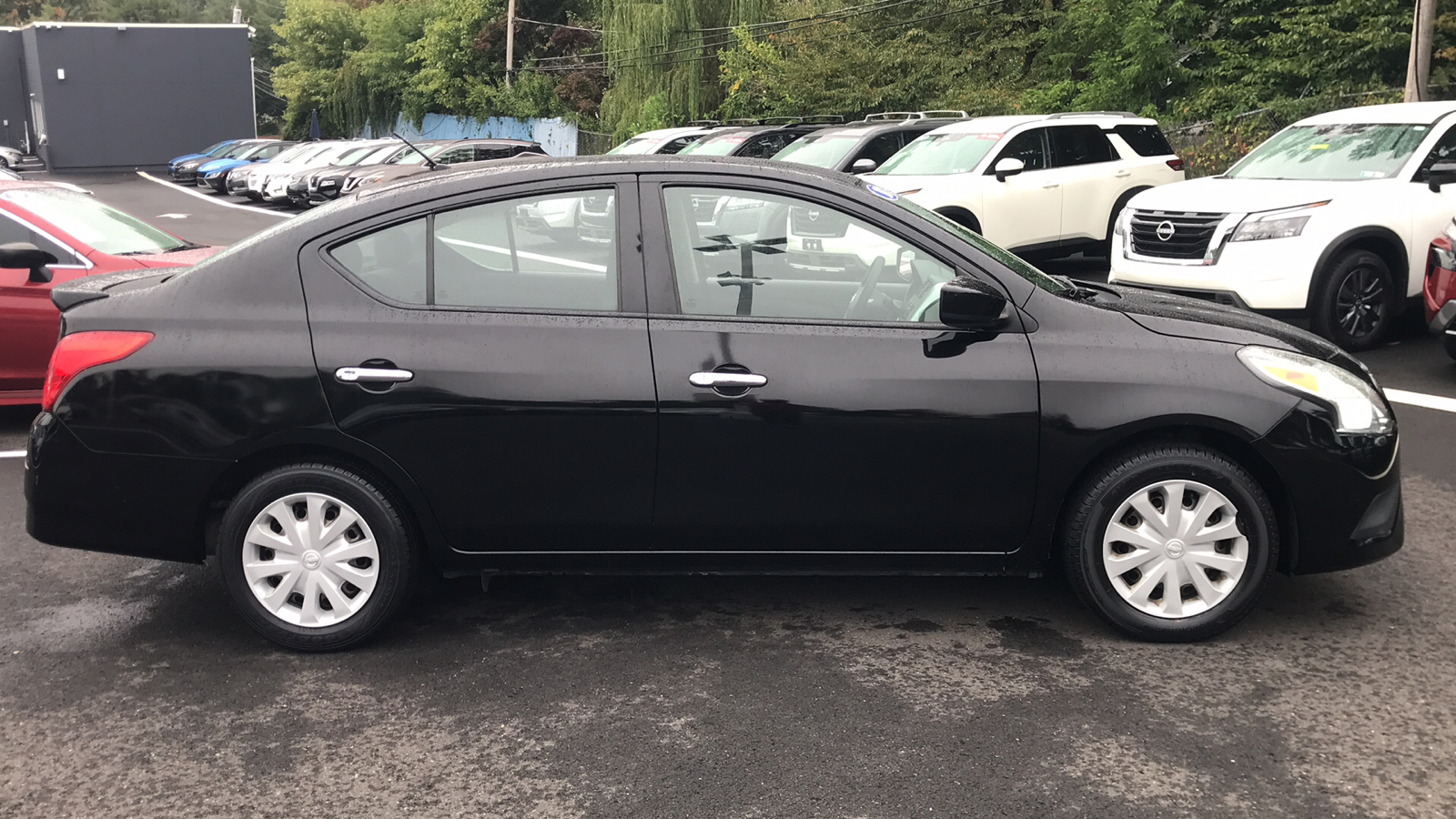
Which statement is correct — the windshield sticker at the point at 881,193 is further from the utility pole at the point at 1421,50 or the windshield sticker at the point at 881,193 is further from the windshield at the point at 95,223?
the utility pole at the point at 1421,50

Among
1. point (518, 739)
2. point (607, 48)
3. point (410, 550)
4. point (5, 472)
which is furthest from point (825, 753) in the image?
point (607, 48)

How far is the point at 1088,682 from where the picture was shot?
4.09 meters

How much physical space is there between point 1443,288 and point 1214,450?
4996mm

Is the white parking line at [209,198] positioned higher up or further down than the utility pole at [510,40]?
further down

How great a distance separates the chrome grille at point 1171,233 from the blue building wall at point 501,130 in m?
34.4

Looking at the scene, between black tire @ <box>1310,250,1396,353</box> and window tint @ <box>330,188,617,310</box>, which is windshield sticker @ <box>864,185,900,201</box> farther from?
black tire @ <box>1310,250,1396,353</box>

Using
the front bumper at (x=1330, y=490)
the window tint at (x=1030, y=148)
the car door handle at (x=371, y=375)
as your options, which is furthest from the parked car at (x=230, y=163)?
the front bumper at (x=1330, y=490)

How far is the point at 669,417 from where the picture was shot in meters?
4.23

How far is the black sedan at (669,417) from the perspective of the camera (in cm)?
423

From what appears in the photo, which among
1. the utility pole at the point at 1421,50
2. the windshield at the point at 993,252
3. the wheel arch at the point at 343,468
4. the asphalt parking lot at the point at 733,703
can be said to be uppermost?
the utility pole at the point at 1421,50

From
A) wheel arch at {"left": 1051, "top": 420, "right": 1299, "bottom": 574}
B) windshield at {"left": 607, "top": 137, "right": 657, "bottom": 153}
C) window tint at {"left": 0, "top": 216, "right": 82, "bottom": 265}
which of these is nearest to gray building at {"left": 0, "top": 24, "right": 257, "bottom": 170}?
windshield at {"left": 607, "top": 137, "right": 657, "bottom": 153}

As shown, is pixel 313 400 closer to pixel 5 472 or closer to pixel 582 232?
pixel 582 232

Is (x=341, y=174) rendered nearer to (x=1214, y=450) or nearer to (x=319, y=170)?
(x=319, y=170)

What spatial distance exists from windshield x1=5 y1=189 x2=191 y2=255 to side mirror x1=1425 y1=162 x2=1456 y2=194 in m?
8.85
